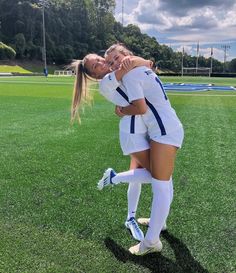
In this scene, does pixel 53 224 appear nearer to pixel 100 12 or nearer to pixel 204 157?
pixel 204 157

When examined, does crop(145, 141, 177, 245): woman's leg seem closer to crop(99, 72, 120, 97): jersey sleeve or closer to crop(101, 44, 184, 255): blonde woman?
crop(101, 44, 184, 255): blonde woman

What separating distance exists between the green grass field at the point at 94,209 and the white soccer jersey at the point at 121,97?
3.21ft

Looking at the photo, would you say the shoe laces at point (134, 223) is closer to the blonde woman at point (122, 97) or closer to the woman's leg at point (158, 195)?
the blonde woman at point (122, 97)

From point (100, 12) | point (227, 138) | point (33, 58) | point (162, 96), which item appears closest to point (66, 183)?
point (162, 96)

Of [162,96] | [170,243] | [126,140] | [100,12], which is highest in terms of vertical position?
[100,12]

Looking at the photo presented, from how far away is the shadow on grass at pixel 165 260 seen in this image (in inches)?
116

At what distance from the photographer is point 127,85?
2.85m

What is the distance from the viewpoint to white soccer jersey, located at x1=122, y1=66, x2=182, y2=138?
2.84 meters

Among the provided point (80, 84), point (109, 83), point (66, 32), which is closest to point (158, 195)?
point (109, 83)

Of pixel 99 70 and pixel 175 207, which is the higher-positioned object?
pixel 99 70

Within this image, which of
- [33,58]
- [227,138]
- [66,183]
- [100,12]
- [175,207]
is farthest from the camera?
[100,12]

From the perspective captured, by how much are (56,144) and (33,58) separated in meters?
75.6

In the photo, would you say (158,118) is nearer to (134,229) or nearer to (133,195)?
(133,195)

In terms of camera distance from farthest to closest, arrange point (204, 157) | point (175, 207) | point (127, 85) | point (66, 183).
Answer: point (204, 157) < point (66, 183) < point (175, 207) < point (127, 85)
